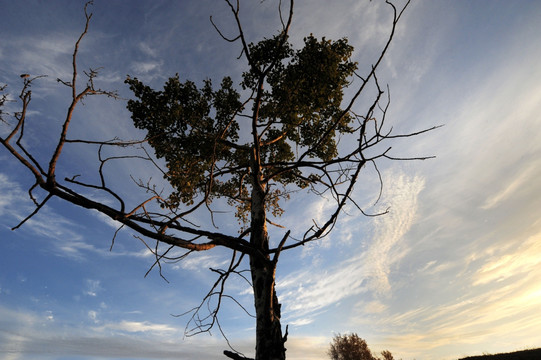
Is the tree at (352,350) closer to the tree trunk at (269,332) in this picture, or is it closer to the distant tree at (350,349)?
the distant tree at (350,349)

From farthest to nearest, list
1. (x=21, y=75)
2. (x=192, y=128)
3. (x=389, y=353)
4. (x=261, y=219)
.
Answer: (x=389, y=353), (x=192, y=128), (x=261, y=219), (x=21, y=75)

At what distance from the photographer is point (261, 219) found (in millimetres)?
4051

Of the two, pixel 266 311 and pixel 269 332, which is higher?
pixel 266 311

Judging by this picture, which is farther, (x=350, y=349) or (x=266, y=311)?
(x=350, y=349)

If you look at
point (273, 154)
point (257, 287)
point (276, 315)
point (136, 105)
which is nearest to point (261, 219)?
point (257, 287)

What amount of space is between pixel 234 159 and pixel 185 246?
616 cm

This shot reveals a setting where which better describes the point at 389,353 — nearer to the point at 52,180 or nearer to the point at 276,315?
the point at 276,315

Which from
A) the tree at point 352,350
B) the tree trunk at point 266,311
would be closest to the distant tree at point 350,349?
the tree at point 352,350

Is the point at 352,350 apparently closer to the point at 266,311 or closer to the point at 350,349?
the point at 350,349

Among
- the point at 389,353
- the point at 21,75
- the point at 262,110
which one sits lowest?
Result: the point at 389,353

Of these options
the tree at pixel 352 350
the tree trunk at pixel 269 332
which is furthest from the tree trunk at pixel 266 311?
the tree at pixel 352 350

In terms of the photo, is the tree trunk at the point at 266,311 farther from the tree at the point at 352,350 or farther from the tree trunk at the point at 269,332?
the tree at the point at 352,350

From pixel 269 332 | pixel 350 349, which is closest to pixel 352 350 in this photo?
pixel 350 349

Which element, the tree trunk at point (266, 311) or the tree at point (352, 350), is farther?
the tree at point (352, 350)
